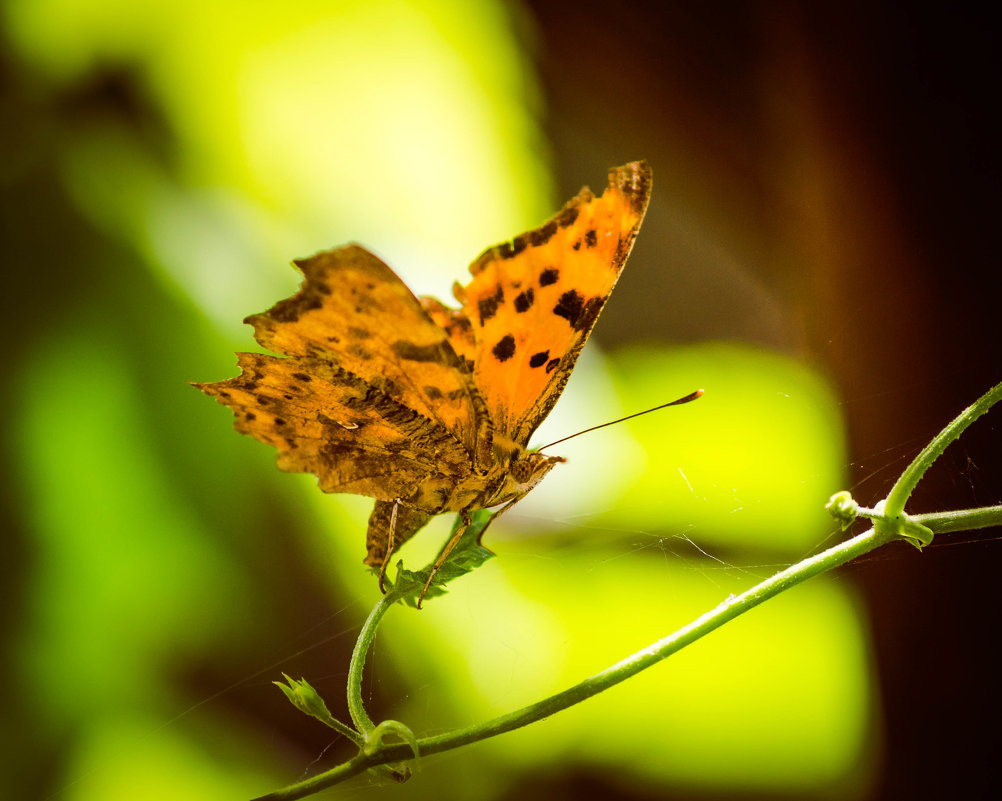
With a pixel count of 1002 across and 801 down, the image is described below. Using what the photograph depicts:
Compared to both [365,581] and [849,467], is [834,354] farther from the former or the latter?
[365,581]

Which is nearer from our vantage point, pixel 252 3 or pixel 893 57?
pixel 893 57

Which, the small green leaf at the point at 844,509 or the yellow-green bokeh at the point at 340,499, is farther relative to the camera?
the yellow-green bokeh at the point at 340,499

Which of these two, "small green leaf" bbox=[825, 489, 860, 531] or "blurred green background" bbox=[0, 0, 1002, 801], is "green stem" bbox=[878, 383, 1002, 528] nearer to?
"small green leaf" bbox=[825, 489, 860, 531]

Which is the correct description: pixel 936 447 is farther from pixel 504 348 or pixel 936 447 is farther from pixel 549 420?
pixel 549 420

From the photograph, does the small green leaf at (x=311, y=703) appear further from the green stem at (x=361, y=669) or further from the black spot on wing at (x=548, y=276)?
the black spot on wing at (x=548, y=276)

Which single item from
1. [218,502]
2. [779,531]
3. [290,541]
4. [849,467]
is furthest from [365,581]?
[849,467]

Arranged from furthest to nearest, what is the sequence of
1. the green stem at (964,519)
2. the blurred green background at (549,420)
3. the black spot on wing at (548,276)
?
the blurred green background at (549,420) → the black spot on wing at (548,276) → the green stem at (964,519)

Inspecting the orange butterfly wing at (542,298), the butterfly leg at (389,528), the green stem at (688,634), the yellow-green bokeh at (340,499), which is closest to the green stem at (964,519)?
the green stem at (688,634)

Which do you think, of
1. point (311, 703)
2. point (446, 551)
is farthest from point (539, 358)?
point (311, 703)
